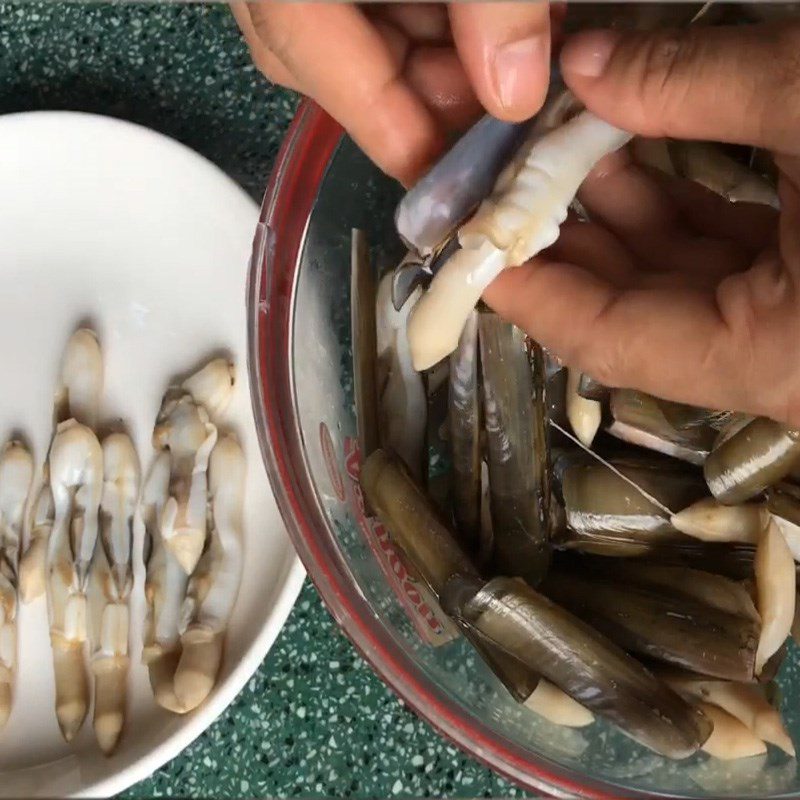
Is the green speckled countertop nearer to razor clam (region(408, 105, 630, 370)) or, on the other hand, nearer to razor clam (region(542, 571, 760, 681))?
razor clam (region(542, 571, 760, 681))

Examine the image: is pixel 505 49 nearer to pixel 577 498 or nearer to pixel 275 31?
pixel 275 31

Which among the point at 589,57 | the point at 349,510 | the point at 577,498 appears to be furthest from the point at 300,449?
the point at 589,57

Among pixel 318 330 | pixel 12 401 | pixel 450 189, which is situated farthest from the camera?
pixel 12 401

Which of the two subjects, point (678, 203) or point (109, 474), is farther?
point (109, 474)

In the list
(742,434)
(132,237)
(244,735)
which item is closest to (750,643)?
(742,434)

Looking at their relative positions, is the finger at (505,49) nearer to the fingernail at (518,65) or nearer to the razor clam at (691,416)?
the fingernail at (518,65)

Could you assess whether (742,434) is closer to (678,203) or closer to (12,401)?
(678,203)

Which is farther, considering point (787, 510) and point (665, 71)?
point (787, 510)
